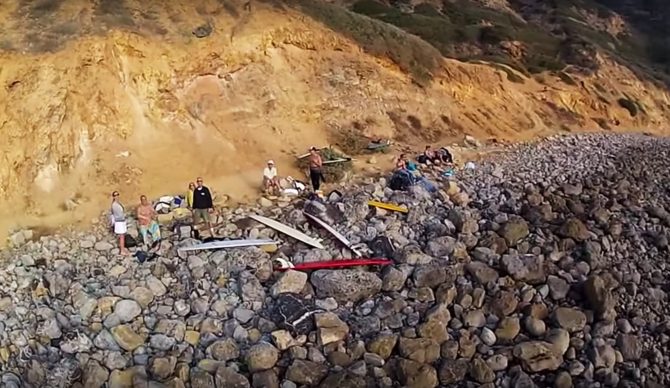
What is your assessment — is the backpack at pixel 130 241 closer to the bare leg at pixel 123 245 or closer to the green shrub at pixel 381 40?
the bare leg at pixel 123 245

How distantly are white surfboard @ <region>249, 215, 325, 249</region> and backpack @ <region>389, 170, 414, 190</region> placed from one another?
393 cm

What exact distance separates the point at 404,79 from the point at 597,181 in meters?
8.19

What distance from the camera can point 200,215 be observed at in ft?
57.4

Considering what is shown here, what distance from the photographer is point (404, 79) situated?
26531 mm

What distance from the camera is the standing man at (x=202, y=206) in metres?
17.3

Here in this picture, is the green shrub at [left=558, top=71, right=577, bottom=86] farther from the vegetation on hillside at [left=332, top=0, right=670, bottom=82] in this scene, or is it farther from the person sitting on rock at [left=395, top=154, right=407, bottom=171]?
the person sitting on rock at [left=395, top=154, right=407, bottom=171]

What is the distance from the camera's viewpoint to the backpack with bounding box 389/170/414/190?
20.2 m

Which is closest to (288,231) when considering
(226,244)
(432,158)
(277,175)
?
(226,244)

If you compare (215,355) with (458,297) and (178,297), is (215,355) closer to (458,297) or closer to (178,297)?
(178,297)

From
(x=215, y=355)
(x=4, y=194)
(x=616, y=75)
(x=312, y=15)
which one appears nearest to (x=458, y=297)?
(x=215, y=355)

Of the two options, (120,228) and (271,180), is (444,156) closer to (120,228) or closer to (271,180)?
(271,180)

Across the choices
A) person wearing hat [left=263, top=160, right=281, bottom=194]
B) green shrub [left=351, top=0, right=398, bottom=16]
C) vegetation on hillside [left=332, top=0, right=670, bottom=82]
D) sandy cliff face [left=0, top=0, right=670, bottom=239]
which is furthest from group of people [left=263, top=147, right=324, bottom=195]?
green shrub [left=351, top=0, right=398, bottom=16]

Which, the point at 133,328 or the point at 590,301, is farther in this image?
the point at 590,301

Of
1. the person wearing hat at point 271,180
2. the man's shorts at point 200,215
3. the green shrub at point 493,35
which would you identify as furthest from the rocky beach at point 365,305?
the green shrub at point 493,35
